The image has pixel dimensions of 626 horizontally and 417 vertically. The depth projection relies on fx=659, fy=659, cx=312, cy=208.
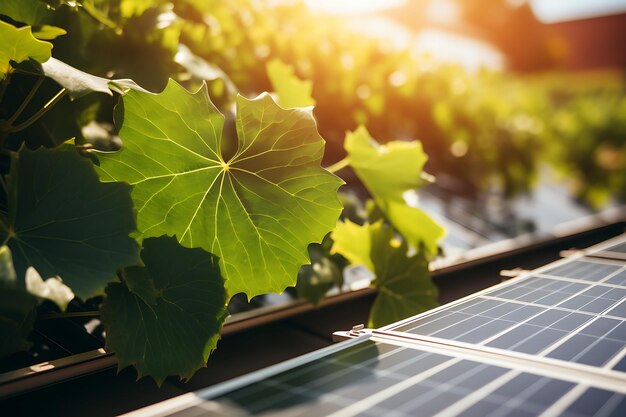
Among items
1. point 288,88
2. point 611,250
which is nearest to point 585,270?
point 611,250

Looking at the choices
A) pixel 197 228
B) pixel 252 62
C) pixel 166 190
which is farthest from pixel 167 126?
pixel 252 62

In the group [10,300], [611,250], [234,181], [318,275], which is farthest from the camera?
[611,250]

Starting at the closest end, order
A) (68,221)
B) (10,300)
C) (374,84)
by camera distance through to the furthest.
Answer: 1. (10,300)
2. (68,221)
3. (374,84)

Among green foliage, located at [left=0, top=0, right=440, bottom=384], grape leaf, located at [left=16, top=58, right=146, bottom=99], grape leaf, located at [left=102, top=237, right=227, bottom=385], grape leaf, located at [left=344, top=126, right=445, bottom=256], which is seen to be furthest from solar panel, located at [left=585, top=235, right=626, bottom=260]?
grape leaf, located at [left=16, top=58, right=146, bottom=99]

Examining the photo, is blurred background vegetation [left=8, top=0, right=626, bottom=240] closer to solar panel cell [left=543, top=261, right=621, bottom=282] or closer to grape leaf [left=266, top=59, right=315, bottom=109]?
grape leaf [left=266, top=59, right=315, bottom=109]

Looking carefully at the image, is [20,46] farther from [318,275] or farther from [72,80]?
[318,275]

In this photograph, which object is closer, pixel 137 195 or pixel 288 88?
pixel 137 195

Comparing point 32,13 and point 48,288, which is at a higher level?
point 32,13
